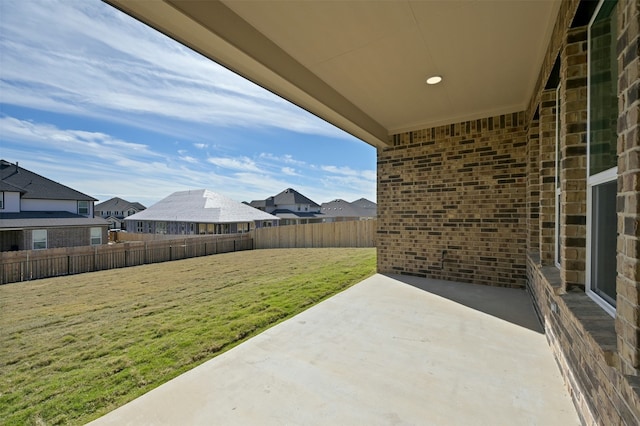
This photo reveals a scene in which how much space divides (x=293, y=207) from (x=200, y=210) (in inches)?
528

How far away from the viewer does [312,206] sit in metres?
35.0

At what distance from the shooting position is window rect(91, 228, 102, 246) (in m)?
15.2

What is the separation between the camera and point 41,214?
14352 millimetres

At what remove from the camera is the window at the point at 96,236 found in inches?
599

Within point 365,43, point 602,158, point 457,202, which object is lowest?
point 457,202

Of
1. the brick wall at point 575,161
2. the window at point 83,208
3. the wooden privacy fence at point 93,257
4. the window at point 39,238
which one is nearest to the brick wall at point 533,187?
the brick wall at point 575,161

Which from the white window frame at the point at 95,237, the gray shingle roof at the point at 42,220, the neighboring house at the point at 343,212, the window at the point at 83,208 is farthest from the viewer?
the neighboring house at the point at 343,212

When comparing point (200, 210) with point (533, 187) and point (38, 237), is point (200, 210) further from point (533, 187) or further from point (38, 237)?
point (533, 187)

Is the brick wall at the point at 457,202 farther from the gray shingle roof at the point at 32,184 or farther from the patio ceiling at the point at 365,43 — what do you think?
the gray shingle roof at the point at 32,184

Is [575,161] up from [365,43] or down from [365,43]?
down

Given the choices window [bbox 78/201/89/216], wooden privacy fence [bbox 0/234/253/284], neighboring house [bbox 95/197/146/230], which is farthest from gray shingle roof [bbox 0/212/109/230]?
neighboring house [bbox 95/197/146/230]

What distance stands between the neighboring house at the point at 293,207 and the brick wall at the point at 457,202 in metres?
24.9

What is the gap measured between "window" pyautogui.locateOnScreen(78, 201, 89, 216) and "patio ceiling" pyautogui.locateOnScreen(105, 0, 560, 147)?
62.5 ft

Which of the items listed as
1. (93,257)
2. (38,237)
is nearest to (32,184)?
(38,237)
